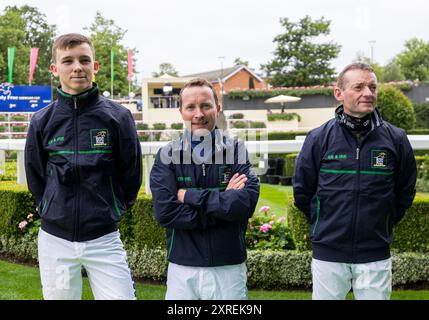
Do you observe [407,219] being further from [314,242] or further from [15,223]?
[15,223]

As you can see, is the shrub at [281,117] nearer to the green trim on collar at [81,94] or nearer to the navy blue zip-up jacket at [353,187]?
the navy blue zip-up jacket at [353,187]

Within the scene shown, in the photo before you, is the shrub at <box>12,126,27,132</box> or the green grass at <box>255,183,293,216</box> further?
the shrub at <box>12,126,27,132</box>

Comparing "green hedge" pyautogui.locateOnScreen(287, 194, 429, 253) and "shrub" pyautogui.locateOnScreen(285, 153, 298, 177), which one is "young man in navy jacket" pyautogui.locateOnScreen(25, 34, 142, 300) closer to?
"green hedge" pyautogui.locateOnScreen(287, 194, 429, 253)

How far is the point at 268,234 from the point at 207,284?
2485mm

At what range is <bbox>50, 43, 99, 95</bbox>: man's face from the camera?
9.51 ft

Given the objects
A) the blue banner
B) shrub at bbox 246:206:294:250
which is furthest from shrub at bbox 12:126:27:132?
shrub at bbox 246:206:294:250

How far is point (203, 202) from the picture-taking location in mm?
2764

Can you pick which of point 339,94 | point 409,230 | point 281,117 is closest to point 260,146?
point 409,230

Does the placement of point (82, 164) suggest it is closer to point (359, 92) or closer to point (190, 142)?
point (190, 142)

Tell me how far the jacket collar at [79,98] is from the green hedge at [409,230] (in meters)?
2.28

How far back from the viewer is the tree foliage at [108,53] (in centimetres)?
4538

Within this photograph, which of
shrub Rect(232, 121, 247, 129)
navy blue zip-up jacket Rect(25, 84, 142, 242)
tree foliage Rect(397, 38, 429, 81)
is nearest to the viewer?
navy blue zip-up jacket Rect(25, 84, 142, 242)

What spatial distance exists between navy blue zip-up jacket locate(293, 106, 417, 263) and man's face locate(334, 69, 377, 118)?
0.26 feet
